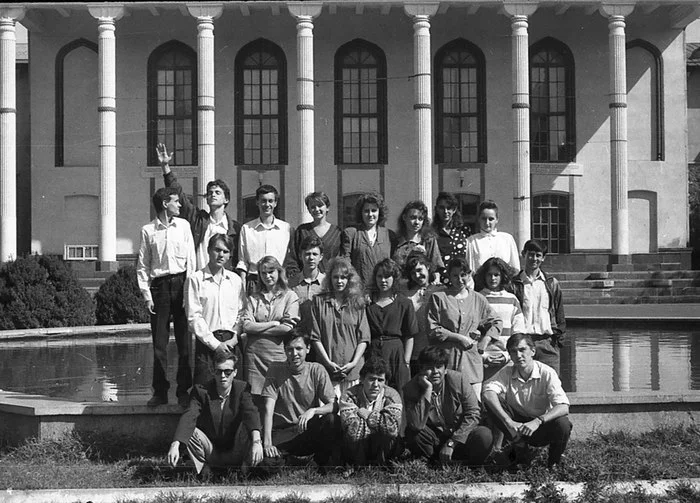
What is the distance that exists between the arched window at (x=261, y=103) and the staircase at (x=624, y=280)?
10.6 metres

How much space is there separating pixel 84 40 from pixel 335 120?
30.7ft

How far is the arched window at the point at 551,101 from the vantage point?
37.8 meters

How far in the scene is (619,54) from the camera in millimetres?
34469

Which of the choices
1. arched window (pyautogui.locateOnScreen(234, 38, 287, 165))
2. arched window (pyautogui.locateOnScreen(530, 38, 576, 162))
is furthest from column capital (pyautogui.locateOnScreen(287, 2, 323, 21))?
arched window (pyautogui.locateOnScreen(530, 38, 576, 162))

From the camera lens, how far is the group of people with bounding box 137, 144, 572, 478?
26.5ft

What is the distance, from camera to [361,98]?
1487 inches

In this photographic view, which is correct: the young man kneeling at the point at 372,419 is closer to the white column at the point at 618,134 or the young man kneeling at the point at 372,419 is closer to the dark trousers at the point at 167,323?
the dark trousers at the point at 167,323

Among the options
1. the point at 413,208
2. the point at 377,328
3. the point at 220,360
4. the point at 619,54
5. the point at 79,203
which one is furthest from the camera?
the point at 79,203

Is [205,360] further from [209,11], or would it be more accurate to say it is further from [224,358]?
[209,11]

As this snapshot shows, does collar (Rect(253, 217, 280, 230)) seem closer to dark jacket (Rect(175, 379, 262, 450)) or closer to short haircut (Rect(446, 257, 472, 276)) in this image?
short haircut (Rect(446, 257, 472, 276))

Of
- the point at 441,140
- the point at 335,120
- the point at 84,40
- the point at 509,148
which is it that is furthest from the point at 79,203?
the point at 509,148

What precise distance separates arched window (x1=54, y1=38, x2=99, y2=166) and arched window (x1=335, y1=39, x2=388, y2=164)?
8700mm

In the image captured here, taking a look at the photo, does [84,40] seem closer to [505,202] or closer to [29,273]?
[505,202]

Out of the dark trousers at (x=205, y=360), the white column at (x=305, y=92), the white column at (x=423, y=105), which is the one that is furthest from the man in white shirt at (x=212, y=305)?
the white column at (x=423, y=105)
